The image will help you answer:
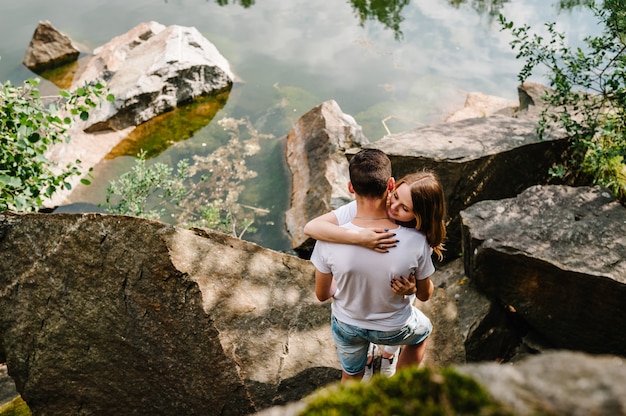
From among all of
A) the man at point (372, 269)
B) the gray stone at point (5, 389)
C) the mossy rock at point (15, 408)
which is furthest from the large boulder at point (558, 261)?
the gray stone at point (5, 389)

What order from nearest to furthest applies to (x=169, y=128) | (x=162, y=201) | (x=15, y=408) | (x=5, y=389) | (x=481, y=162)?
(x=15, y=408) → (x=5, y=389) → (x=481, y=162) → (x=162, y=201) → (x=169, y=128)

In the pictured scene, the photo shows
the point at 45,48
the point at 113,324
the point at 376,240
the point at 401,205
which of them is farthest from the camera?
the point at 45,48

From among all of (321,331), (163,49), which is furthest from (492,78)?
(321,331)

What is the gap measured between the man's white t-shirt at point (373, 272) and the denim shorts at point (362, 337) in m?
0.06

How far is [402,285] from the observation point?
7.04ft

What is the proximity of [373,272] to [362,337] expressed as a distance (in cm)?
49

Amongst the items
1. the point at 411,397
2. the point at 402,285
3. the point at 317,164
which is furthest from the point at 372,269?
the point at 317,164

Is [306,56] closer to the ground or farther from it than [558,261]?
closer to the ground

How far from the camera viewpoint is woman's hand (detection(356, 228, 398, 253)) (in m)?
2.07

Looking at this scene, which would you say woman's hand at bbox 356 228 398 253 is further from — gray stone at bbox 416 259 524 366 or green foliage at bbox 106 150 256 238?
green foliage at bbox 106 150 256 238

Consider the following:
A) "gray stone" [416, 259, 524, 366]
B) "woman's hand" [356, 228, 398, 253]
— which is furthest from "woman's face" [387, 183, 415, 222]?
"gray stone" [416, 259, 524, 366]

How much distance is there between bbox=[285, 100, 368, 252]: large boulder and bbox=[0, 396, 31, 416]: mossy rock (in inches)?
125

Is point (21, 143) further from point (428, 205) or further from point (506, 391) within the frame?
point (506, 391)

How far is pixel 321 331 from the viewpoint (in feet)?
10.2
